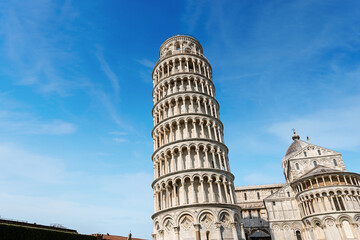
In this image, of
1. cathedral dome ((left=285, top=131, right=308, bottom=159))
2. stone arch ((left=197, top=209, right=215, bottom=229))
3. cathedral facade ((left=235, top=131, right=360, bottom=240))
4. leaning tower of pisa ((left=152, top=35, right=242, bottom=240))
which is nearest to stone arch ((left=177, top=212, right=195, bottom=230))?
leaning tower of pisa ((left=152, top=35, right=242, bottom=240))

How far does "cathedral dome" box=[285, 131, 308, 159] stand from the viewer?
58.3 meters

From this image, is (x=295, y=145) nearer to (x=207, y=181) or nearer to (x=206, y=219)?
(x=207, y=181)

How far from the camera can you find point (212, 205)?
2461 centimetres

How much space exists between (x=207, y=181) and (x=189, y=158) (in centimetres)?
318

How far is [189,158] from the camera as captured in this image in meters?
27.5

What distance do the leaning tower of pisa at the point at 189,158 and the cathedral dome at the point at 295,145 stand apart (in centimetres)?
3410

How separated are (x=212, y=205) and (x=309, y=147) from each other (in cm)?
3580

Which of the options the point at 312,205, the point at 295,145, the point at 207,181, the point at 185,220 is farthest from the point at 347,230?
A: the point at 185,220

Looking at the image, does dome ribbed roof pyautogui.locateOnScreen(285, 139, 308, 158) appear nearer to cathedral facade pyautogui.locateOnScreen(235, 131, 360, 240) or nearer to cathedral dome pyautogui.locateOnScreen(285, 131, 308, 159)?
cathedral dome pyautogui.locateOnScreen(285, 131, 308, 159)

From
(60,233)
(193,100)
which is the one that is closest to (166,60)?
(193,100)

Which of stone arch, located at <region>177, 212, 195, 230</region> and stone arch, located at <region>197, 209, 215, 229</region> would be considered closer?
stone arch, located at <region>197, 209, 215, 229</region>

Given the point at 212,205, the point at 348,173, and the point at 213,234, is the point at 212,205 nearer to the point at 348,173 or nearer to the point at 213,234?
the point at 213,234

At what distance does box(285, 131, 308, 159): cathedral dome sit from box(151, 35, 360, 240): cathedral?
7297mm

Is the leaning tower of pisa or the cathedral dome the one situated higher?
the cathedral dome
